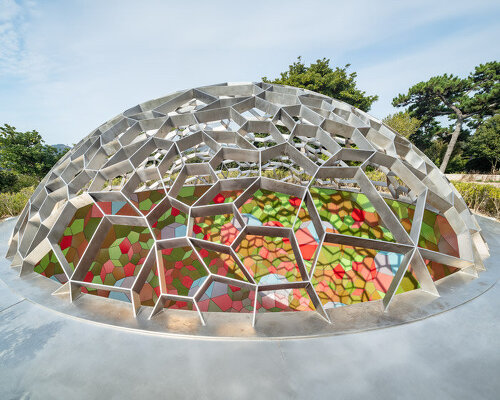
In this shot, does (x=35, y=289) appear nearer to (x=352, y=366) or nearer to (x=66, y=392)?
(x=66, y=392)

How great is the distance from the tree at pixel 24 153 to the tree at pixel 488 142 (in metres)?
50.1

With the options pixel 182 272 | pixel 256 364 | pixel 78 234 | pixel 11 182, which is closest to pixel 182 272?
pixel 182 272

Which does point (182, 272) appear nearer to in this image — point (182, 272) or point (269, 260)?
point (182, 272)

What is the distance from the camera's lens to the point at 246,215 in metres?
7.79

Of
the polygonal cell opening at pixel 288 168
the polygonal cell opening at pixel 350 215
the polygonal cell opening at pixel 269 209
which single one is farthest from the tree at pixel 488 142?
the polygonal cell opening at pixel 269 209

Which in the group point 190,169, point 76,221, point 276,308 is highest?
point 190,169

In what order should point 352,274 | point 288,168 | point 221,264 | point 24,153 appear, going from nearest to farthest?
point 352,274, point 221,264, point 288,168, point 24,153

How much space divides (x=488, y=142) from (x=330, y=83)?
19971mm

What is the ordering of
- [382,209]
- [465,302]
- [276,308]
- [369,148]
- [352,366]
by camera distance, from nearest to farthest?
[352,366] → [465,302] → [382,209] → [369,148] → [276,308]

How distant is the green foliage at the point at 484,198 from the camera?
743cm

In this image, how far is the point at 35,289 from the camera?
3.03 metres

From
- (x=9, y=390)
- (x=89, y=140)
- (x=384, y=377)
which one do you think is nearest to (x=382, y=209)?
(x=384, y=377)

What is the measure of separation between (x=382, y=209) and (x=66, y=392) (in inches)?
146

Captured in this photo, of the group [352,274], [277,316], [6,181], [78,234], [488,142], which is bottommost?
[352,274]
